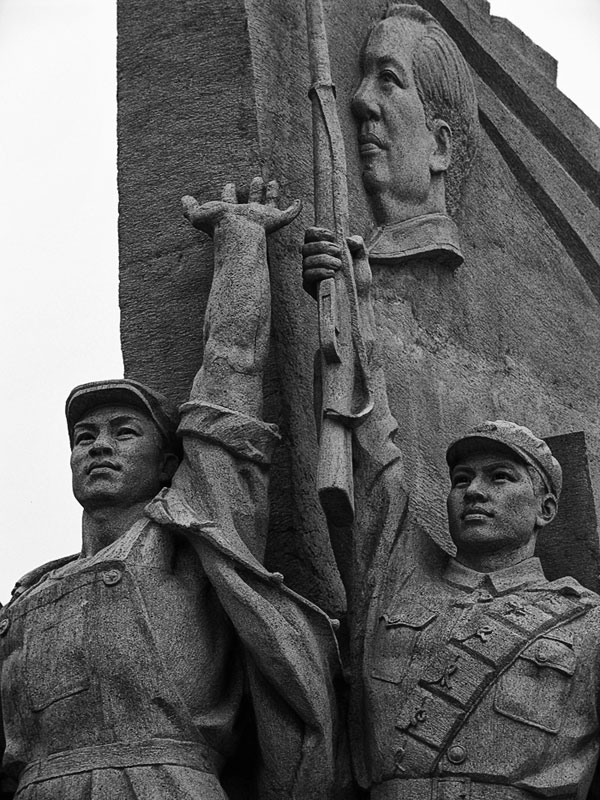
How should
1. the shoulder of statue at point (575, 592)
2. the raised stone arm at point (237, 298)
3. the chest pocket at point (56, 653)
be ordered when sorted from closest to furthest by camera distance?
the chest pocket at point (56, 653)
the shoulder of statue at point (575, 592)
the raised stone arm at point (237, 298)

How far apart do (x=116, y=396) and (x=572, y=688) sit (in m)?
1.81

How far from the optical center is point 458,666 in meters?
A: 7.03

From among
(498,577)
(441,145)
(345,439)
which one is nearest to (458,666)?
(498,577)

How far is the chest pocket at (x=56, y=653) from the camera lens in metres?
6.92

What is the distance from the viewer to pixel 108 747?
22.4 feet

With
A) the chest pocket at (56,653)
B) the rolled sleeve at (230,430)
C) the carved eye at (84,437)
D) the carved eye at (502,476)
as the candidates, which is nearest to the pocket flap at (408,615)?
the carved eye at (502,476)

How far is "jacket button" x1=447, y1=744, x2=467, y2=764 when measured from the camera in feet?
22.6

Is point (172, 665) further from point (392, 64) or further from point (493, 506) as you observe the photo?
Result: point (392, 64)

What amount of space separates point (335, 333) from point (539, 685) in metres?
1.40

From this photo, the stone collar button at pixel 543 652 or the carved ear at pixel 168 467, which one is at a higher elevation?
the carved ear at pixel 168 467

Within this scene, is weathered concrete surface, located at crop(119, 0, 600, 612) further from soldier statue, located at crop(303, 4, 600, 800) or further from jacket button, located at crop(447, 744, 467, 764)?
jacket button, located at crop(447, 744, 467, 764)

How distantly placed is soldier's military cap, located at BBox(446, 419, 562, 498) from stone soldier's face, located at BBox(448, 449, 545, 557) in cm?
3

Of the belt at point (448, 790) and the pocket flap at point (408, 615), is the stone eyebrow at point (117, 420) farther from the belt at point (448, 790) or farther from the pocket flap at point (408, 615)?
the belt at point (448, 790)

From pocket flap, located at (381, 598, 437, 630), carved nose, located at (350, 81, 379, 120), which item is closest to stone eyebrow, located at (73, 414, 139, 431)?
pocket flap, located at (381, 598, 437, 630)
